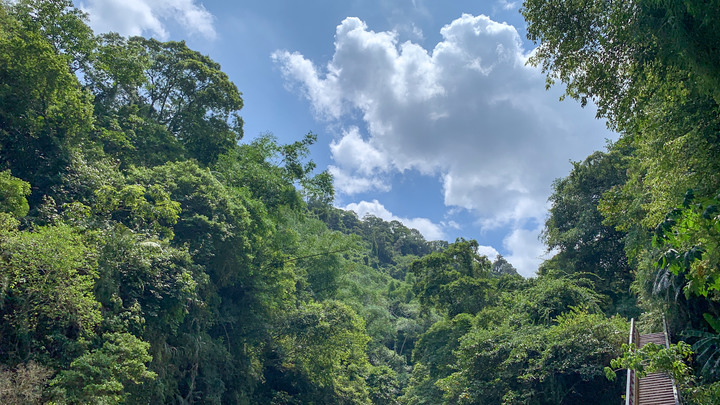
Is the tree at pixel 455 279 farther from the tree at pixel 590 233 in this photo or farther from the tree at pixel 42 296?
the tree at pixel 42 296

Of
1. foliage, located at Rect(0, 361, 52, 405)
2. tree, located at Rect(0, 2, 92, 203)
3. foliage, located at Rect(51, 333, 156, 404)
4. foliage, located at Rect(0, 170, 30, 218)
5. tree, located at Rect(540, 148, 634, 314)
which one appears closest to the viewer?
foliage, located at Rect(0, 361, 52, 405)

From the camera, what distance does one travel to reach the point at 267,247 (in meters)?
19.2

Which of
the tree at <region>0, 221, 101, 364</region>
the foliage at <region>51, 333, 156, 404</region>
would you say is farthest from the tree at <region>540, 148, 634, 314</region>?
the tree at <region>0, 221, 101, 364</region>

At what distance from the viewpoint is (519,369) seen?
14.3 meters

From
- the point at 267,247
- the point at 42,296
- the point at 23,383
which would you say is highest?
the point at 267,247

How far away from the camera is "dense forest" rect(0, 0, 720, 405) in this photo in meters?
6.73

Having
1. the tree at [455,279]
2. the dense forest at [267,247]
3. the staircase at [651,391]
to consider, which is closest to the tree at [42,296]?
the dense forest at [267,247]

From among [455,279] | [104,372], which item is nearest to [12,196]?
[104,372]

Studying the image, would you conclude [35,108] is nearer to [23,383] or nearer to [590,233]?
[23,383]

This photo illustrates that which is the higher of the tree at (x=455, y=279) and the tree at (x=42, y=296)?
the tree at (x=455, y=279)

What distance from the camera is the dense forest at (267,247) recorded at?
6.73 meters

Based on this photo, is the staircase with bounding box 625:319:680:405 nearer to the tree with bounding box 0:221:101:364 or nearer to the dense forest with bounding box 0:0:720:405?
the dense forest with bounding box 0:0:720:405

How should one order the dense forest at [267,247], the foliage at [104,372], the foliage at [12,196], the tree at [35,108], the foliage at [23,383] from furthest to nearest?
the tree at [35,108]
the foliage at [12,196]
the foliage at [104,372]
the foliage at [23,383]
the dense forest at [267,247]

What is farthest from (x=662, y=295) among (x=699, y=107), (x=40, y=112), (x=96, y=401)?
(x=40, y=112)
